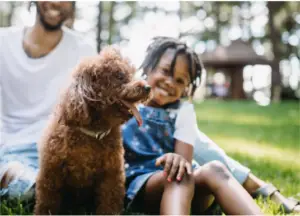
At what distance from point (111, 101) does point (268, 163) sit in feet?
9.60

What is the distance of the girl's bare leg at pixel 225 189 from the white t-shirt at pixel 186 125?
46 centimetres

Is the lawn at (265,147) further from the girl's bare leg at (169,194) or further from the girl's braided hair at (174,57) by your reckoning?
the girl's braided hair at (174,57)

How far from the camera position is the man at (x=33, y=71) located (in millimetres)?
3850

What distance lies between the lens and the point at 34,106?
395 cm

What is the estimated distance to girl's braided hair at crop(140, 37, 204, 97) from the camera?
3.65m

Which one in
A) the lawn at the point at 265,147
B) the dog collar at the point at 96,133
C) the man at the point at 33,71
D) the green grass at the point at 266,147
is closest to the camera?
the dog collar at the point at 96,133

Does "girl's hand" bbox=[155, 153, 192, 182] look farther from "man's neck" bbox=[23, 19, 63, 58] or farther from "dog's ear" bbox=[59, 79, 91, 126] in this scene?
→ "man's neck" bbox=[23, 19, 63, 58]

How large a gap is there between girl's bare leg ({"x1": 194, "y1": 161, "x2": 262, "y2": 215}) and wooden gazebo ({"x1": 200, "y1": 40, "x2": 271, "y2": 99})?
29.3 m

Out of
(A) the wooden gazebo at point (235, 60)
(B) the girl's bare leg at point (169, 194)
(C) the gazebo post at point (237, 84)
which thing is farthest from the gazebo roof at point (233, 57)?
(B) the girl's bare leg at point (169, 194)

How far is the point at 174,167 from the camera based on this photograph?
284cm

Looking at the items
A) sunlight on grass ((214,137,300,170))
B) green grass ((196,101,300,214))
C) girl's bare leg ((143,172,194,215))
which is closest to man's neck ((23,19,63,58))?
girl's bare leg ((143,172,194,215))

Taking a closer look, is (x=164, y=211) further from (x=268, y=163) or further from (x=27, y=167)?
(x=268, y=163)

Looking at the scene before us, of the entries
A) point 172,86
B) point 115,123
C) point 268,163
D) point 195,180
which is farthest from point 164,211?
point 268,163

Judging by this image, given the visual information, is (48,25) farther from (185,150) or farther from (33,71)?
(185,150)
